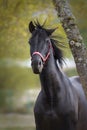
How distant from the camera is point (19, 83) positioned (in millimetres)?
17594

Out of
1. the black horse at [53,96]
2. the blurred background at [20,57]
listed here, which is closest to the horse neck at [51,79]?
the black horse at [53,96]

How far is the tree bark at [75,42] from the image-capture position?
5750 millimetres

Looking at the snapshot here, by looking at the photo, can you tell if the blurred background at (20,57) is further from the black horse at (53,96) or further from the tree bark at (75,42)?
the tree bark at (75,42)

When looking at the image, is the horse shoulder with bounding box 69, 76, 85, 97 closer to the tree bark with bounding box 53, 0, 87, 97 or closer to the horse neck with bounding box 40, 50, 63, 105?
the horse neck with bounding box 40, 50, 63, 105

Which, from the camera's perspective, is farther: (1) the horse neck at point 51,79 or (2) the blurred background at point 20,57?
(2) the blurred background at point 20,57

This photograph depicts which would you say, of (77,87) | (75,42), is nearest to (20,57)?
(77,87)

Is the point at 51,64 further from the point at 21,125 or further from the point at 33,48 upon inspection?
the point at 21,125

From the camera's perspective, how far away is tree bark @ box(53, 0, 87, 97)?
18.9 ft

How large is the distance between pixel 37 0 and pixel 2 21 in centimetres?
92

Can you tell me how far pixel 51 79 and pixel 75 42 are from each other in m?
1.58

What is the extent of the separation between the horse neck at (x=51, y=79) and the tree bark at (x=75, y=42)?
4.39 ft

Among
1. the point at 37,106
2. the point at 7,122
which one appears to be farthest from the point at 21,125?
the point at 37,106

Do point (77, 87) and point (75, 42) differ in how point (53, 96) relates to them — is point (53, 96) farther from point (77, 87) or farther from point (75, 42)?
point (75, 42)

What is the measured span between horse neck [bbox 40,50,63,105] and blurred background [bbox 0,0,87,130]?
11.9 ft
